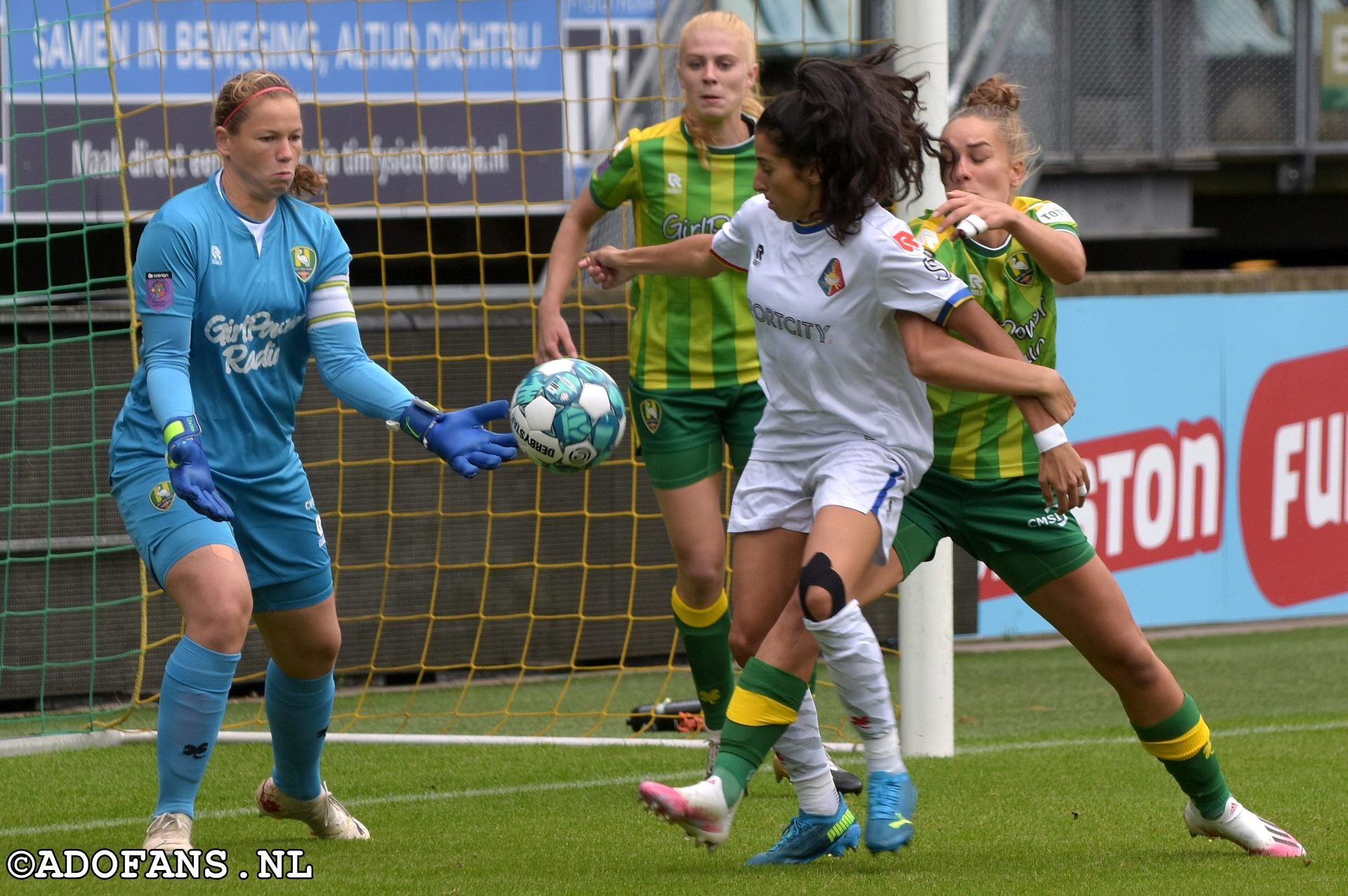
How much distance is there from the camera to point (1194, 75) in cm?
1227

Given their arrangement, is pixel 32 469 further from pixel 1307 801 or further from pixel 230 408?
pixel 1307 801

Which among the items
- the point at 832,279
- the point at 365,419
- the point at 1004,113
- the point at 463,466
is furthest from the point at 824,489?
the point at 365,419

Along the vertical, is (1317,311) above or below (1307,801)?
above

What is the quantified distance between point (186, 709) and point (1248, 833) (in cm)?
249

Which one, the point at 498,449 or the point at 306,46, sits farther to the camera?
the point at 306,46

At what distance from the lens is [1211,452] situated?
9164mm

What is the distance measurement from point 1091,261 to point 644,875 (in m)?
10.1

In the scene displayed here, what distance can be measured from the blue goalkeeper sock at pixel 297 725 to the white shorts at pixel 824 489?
1200 mm

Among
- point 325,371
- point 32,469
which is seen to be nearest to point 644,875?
point 325,371

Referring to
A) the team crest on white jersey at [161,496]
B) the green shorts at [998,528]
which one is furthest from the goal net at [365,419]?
the green shorts at [998,528]

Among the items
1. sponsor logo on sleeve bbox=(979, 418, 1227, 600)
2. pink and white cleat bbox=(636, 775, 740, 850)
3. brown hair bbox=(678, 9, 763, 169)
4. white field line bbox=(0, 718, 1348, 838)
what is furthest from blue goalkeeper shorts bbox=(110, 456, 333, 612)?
sponsor logo on sleeve bbox=(979, 418, 1227, 600)

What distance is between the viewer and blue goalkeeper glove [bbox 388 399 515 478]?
12.6 feet

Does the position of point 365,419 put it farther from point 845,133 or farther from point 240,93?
point 845,133

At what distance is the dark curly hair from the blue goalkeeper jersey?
1189 millimetres
